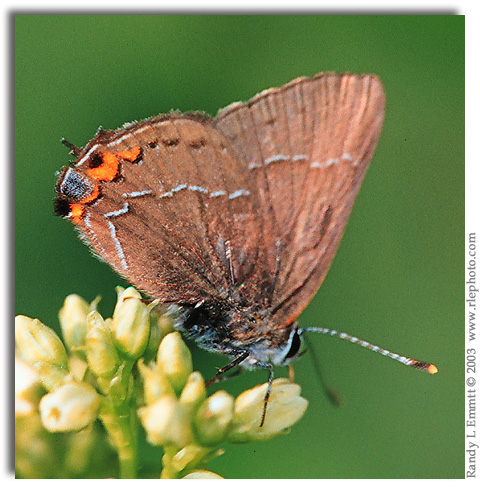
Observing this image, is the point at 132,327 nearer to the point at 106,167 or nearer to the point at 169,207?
the point at 169,207

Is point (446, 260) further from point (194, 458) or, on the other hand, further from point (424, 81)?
point (194, 458)

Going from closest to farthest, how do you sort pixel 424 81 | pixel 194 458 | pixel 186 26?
pixel 194 458
pixel 186 26
pixel 424 81

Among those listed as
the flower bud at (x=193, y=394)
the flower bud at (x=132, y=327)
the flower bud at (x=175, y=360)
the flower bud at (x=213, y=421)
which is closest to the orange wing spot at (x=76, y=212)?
the flower bud at (x=132, y=327)

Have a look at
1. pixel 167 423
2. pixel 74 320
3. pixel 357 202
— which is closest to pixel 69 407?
pixel 167 423

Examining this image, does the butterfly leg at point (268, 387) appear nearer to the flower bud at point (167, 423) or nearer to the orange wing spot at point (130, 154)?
the flower bud at point (167, 423)

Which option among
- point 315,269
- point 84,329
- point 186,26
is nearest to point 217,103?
point 186,26

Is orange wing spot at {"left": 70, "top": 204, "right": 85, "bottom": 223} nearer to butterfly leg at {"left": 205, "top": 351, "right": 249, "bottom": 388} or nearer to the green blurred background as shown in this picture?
the green blurred background
